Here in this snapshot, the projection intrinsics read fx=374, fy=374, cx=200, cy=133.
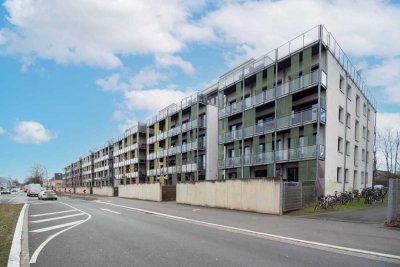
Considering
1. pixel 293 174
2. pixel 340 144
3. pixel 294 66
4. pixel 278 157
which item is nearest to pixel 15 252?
pixel 278 157

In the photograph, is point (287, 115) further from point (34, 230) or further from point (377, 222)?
point (34, 230)

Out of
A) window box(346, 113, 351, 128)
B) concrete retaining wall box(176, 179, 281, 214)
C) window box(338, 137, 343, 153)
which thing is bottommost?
concrete retaining wall box(176, 179, 281, 214)

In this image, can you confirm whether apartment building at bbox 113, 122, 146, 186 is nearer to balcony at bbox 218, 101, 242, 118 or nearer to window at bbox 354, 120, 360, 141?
balcony at bbox 218, 101, 242, 118

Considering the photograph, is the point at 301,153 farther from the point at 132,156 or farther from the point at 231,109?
the point at 132,156

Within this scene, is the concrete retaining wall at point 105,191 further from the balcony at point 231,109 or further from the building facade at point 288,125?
the balcony at point 231,109

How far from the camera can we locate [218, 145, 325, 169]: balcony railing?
30094mm

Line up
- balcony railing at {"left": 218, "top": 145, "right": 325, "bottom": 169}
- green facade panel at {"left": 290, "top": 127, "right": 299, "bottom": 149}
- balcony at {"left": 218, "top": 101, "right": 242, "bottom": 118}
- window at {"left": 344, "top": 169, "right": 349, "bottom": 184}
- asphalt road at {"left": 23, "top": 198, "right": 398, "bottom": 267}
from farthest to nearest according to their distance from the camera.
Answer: balcony at {"left": 218, "top": 101, "right": 242, "bottom": 118} → window at {"left": 344, "top": 169, "right": 349, "bottom": 184} → green facade panel at {"left": 290, "top": 127, "right": 299, "bottom": 149} → balcony railing at {"left": 218, "top": 145, "right": 325, "bottom": 169} → asphalt road at {"left": 23, "top": 198, "right": 398, "bottom": 267}

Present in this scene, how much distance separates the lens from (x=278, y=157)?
112 ft

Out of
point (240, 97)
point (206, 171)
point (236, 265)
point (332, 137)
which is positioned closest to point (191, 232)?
point (236, 265)

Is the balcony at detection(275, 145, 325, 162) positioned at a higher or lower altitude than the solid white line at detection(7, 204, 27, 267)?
higher

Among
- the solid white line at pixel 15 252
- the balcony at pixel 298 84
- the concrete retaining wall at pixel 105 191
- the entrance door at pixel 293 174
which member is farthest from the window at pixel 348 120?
the concrete retaining wall at pixel 105 191

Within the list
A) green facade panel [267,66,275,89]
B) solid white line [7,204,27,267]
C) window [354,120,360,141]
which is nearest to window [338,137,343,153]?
window [354,120,360,141]

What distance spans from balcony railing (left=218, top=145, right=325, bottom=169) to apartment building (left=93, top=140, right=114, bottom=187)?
199ft

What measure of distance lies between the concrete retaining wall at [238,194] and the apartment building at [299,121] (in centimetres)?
486
